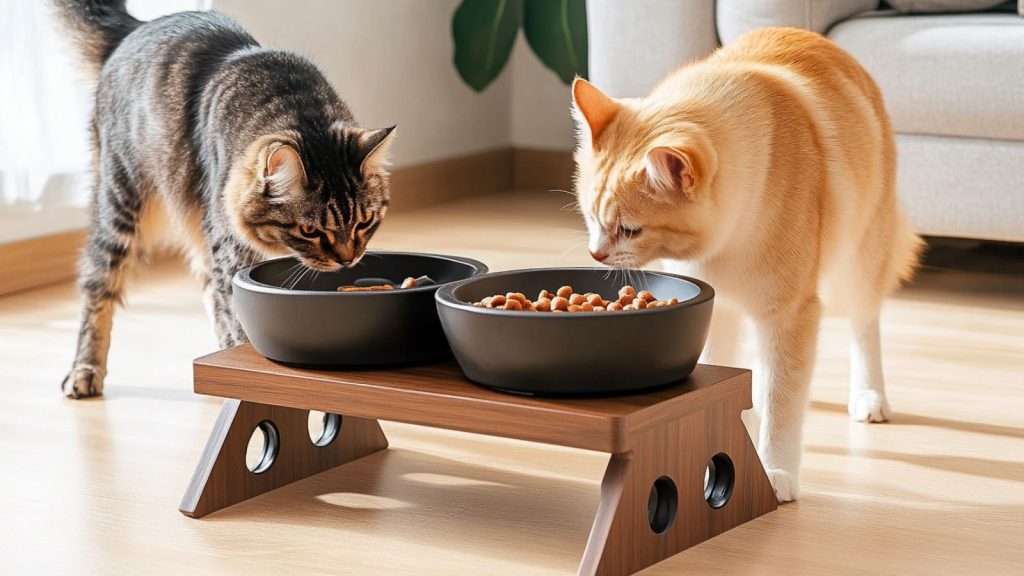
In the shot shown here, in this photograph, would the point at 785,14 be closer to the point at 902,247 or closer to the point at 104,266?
the point at 902,247

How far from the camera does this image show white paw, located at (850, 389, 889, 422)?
1.99m

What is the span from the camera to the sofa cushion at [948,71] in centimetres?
255

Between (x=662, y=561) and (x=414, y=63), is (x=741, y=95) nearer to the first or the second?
(x=662, y=561)

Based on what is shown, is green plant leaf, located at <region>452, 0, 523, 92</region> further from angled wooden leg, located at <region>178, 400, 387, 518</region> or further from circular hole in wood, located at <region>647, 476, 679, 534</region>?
circular hole in wood, located at <region>647, 476, 679, 534</region>

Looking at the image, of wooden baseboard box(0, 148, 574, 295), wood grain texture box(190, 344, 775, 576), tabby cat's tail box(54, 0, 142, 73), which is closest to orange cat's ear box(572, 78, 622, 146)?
wood grain texture box(190, 344, 775, 576)

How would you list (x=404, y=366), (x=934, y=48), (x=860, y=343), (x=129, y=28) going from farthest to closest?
(x=934, y=48)
(x=129, y=28)
(x=860, y=343)
(x=404, y=366)

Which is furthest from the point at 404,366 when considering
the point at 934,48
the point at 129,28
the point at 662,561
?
the point at 934,48

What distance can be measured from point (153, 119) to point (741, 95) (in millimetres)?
1027

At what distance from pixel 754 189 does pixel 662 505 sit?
41cm

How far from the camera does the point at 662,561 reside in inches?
56.9

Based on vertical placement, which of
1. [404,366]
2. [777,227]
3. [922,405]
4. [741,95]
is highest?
[741,95]

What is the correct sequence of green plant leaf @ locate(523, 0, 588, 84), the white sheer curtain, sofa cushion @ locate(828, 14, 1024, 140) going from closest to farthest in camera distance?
sofa cushion @ locate(828, 14, 1024, 140)
the white sheer curtain
green plant leaf @ locate(523, 0, 588, 84)

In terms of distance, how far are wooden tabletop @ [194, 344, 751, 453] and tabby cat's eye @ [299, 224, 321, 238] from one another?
26 cm

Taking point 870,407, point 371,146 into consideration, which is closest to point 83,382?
point 371,146
